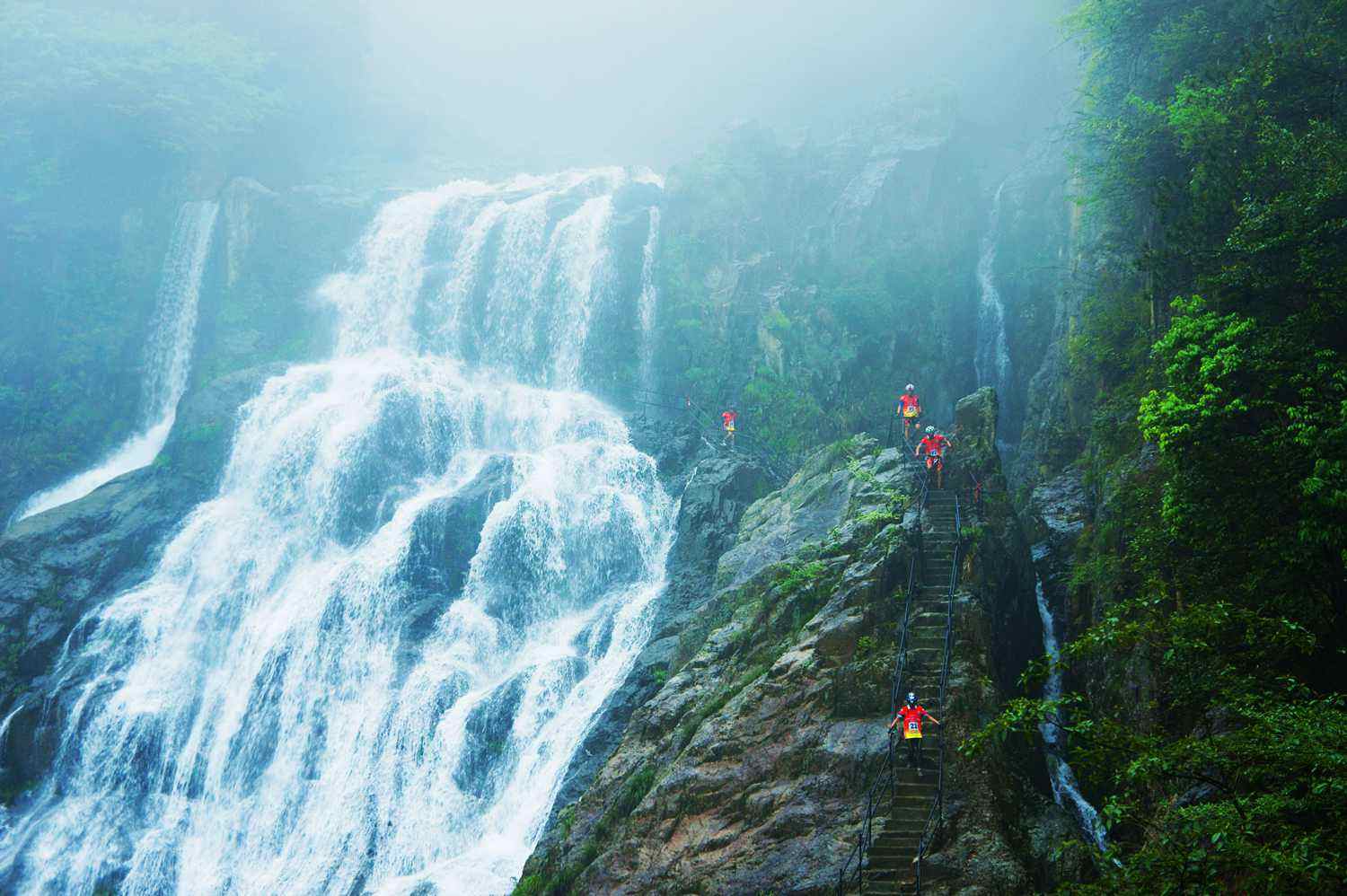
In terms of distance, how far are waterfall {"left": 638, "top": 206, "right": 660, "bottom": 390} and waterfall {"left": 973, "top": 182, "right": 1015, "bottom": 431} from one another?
13366 mm

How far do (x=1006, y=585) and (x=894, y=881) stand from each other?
293 inches

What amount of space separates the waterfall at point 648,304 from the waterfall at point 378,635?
0.89 m

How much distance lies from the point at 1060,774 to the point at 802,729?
5.38 m

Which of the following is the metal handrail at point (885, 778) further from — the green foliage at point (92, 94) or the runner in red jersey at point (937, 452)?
the green foliage at point (92, 94)

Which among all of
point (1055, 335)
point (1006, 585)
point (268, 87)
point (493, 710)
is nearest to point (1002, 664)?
point (1006, 585)

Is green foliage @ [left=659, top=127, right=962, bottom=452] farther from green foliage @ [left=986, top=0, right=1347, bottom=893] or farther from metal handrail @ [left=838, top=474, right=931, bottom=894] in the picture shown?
metal handrail @ [left=838, top=474, right=931, bottom=894]

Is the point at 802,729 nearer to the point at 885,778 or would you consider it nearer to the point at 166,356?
the point at 885,778

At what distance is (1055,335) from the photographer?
28.0 metres

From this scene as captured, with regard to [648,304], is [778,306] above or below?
below

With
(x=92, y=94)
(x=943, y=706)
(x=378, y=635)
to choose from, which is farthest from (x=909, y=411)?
(x=92, y=94)

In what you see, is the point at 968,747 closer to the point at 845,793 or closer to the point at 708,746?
the point at 845,793

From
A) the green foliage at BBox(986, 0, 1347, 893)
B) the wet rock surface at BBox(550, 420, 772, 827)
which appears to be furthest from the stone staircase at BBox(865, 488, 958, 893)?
the wet rock surface at BBox(550, 420, 772, 827)

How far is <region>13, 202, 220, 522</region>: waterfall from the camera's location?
120ft

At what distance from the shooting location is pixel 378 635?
81.9 ft
